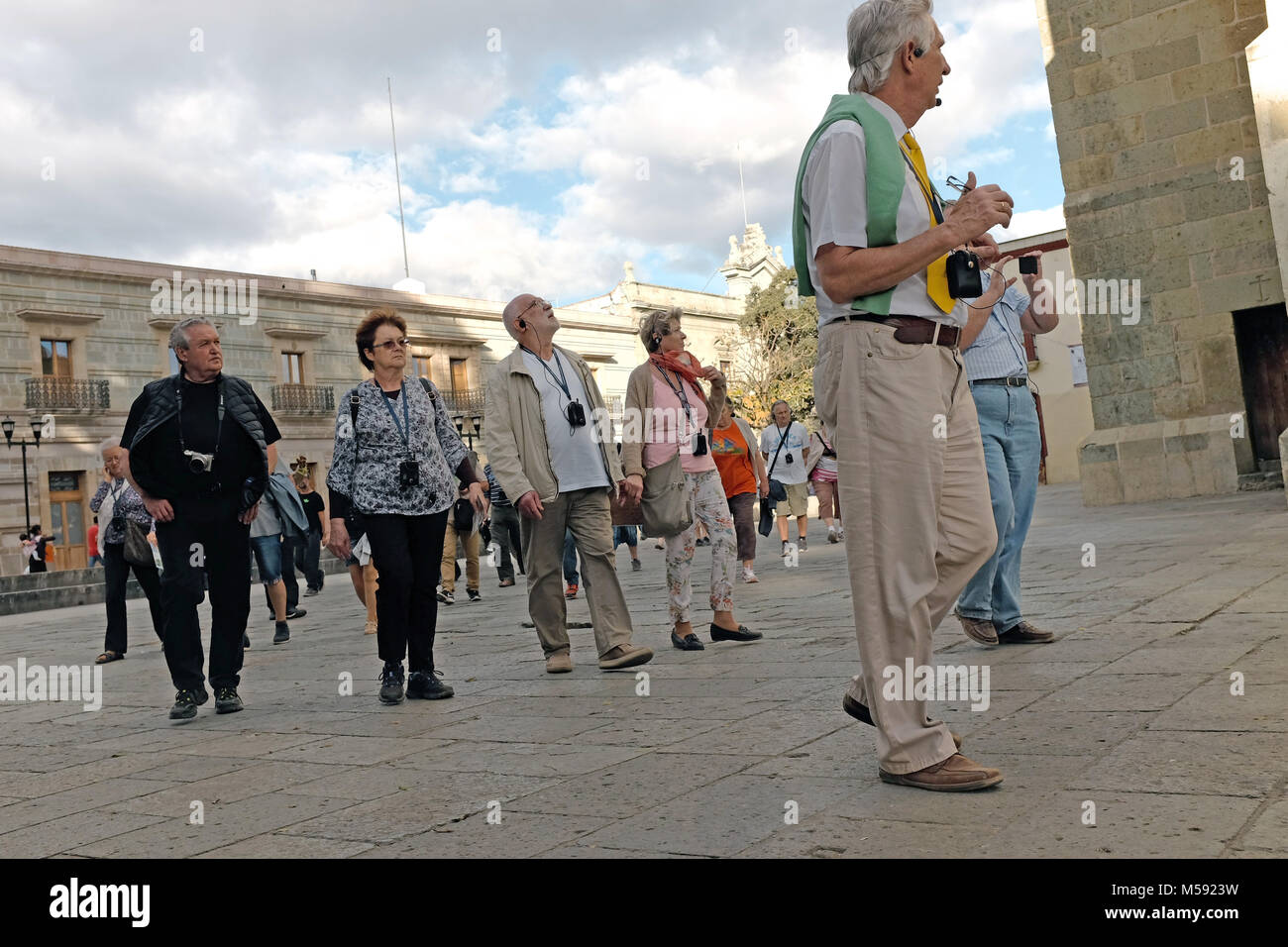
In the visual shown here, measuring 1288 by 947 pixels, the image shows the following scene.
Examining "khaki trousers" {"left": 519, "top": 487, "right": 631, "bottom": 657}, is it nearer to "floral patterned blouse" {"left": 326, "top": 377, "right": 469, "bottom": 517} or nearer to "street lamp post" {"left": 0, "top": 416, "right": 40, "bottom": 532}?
"floral patterned blouse" {"left": 326, "top": 377, "right": 469, "bottom": 517}

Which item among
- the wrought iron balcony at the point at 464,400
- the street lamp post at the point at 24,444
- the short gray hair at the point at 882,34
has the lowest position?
the short gray hair at the point at 882,34

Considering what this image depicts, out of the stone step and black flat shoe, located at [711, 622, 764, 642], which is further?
the stone step

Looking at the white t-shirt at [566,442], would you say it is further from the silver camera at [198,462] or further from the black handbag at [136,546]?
the black handbag at [136,546]

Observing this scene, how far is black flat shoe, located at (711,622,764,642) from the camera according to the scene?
6586 mm

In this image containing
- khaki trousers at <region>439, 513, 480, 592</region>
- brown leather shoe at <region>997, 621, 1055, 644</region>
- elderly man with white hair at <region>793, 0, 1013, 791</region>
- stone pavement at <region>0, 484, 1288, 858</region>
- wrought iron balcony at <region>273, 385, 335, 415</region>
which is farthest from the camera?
wrought iron balcony at <region>273, 385, 335, 415</region>

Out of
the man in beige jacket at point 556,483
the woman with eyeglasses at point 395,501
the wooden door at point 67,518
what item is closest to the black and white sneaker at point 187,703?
the woman with eyeglasses at point 395,501

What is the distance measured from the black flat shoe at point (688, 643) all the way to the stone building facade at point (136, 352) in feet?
74.3

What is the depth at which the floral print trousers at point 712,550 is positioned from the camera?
21.5ft

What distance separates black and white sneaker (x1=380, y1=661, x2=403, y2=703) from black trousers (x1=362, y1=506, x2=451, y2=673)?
0.04m

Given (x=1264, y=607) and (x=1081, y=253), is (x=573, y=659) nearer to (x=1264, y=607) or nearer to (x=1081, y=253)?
(x=1264, y=607)

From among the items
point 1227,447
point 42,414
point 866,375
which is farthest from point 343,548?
point 42,414

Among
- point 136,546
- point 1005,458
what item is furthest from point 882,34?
point 136,546

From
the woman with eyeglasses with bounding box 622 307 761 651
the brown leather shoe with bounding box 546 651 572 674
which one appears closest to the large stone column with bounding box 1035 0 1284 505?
the woman with eyeglasses with bounding box 622 307 761 651
